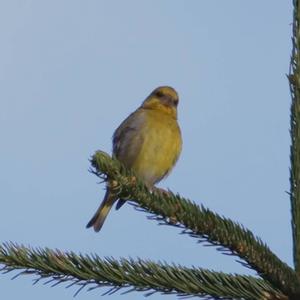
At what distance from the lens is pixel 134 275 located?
2.31 metres

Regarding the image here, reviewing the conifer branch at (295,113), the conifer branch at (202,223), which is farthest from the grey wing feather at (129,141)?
the conifer branch at (295,113)

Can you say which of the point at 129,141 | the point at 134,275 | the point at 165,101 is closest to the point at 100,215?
the point at 129,141

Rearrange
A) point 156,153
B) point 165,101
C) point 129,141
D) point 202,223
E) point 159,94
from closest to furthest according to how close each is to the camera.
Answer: point 202,223
point 156,153
point 129,141
point 165,101
point 159,94

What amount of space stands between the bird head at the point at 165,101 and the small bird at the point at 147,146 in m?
0.22

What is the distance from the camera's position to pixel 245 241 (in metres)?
2.25

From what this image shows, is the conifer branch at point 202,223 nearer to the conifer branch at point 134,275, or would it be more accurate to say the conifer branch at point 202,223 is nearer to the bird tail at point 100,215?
the conifer branch at point 134,275

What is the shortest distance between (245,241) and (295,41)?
26.5 inches

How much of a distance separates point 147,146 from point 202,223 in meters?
5.72

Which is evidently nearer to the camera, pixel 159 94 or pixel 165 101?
pixel 165 101

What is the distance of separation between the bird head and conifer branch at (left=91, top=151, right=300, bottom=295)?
6.29 meters

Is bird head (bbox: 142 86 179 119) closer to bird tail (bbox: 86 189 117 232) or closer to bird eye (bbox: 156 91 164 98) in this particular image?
bird eye (bbox: 156 91 164 98)

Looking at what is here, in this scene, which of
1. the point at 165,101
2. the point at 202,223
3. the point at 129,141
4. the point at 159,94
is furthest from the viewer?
the point at 159,94

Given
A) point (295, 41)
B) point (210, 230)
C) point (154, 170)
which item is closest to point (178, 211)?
point (210, 230)

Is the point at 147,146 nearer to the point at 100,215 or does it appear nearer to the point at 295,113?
the point at 100,215
